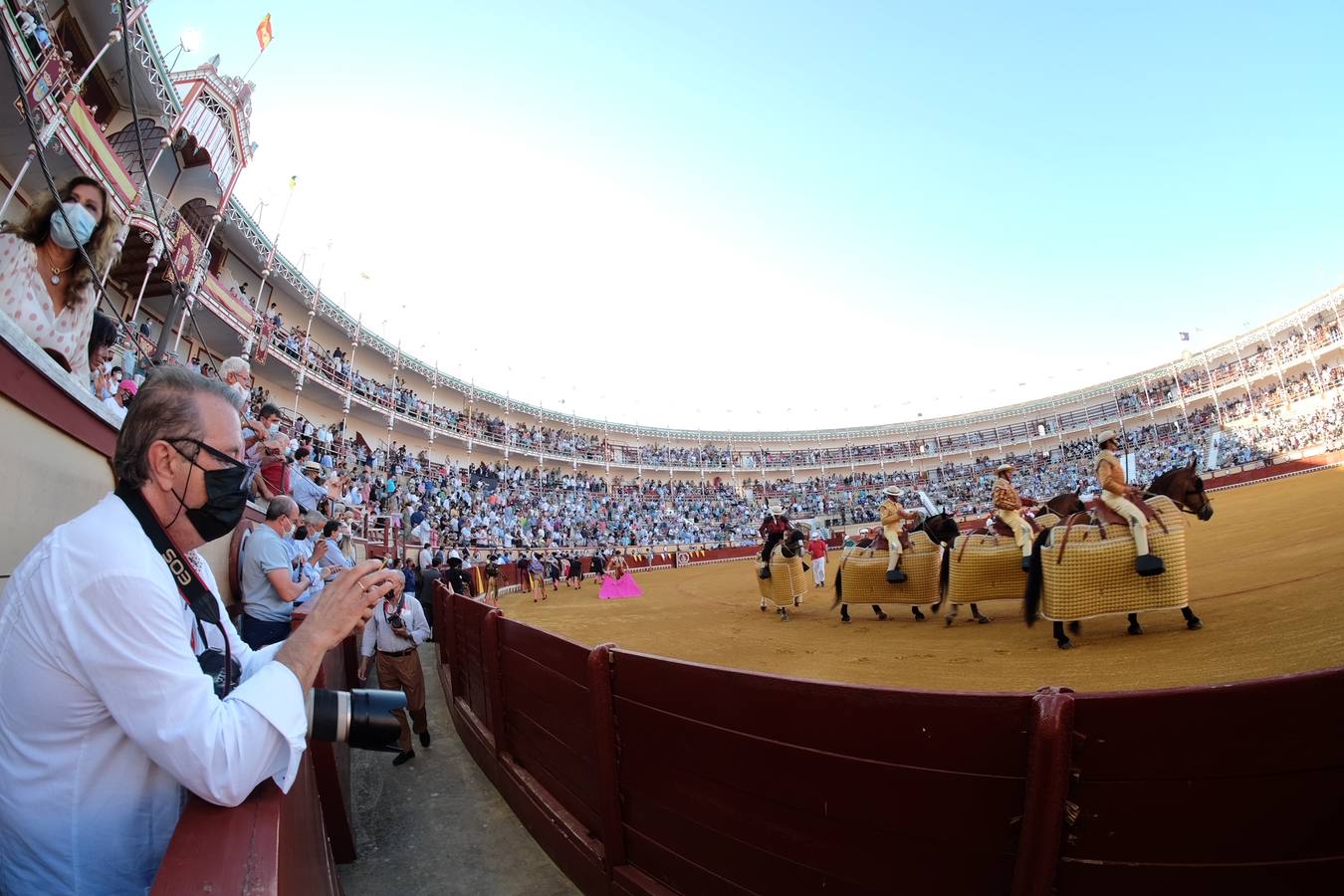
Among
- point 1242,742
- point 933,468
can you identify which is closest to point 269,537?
point 1242,742

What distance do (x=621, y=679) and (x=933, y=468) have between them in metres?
58.5

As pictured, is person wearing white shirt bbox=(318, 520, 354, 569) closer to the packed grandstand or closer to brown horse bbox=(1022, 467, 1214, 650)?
Result: brown horse bbox=(1022, 467, 1214, 650)

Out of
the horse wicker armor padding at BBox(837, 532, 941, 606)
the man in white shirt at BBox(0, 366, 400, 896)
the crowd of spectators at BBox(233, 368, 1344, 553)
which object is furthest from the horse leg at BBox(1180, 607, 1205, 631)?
the crowd of spectators at BBox(233, 368, 1344, 553)

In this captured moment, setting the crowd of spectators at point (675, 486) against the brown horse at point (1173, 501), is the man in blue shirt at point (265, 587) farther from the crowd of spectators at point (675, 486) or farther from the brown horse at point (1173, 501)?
the brown horse at point (1173, 501)

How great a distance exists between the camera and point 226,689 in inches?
58.5

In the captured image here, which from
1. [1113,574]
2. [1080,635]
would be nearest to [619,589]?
[1080,635]

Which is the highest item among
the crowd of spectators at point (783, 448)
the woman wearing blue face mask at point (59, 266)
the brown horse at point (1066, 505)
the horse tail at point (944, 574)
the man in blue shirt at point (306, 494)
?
the crowd of spectators at point (783, 448)

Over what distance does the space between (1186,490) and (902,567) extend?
11.7 ft

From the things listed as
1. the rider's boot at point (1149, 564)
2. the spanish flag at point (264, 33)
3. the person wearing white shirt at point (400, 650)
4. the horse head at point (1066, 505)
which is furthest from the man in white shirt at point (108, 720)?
the spanish flag at point (264, 33)

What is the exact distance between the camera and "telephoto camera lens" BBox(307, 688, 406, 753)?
1.47m

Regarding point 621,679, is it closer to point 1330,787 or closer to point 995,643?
point 1330,787

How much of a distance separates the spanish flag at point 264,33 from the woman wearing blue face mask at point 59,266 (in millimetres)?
17265

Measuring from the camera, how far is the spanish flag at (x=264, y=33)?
15.1m

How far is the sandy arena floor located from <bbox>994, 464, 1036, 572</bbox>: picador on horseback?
Answer: 1088mm
